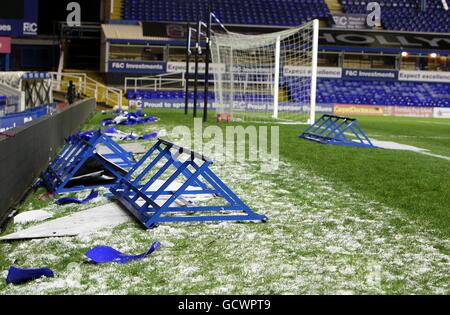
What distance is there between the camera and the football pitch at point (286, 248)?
482cm

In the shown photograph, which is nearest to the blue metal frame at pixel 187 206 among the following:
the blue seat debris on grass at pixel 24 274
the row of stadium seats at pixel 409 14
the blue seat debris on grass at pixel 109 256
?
the blue seat debris on grass at pixel 109 256

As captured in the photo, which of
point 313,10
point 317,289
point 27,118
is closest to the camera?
point 317,289

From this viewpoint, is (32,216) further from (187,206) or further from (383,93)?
(383,93)

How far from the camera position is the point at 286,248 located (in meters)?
5.94

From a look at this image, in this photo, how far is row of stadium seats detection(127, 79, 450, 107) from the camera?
1619 inches

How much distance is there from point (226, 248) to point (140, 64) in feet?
123

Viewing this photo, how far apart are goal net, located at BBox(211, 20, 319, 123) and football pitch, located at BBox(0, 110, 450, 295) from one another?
12.7 meters

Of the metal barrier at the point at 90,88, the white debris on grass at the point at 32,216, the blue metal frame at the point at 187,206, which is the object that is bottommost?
the white debris on grass at the point at 32,216

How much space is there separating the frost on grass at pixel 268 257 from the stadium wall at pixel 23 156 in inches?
58.8

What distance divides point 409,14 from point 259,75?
19.9 meters

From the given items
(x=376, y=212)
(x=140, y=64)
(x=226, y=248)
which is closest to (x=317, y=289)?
(x=226, y=248)

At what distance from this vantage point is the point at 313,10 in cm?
4862

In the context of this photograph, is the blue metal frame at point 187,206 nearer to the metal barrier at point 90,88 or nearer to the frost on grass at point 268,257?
the frost on grass at point 268,257

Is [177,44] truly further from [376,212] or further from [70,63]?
[376,212]
